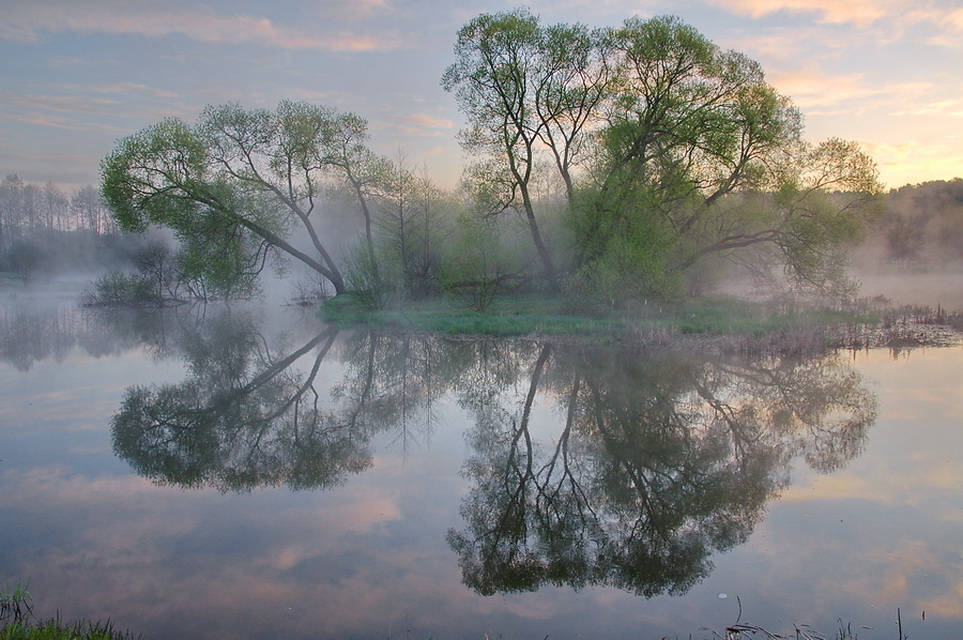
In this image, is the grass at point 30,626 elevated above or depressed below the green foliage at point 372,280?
below

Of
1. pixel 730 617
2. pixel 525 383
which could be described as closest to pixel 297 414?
pixel 525 383

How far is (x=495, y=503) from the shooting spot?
6.25m

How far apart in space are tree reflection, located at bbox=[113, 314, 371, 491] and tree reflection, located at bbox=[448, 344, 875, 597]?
6.27ft

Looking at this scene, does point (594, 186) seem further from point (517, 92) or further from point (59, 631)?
point (59, 631)

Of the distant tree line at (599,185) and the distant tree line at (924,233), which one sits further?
the distant tree line at (924,233)

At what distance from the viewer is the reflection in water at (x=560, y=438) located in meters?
5.37

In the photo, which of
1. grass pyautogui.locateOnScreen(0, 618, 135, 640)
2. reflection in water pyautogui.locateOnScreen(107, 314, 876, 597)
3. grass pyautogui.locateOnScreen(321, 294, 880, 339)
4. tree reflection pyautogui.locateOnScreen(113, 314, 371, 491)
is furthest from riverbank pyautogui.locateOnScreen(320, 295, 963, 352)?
grass pyautogui.locateOnScreen(0, 618, 135, 640)

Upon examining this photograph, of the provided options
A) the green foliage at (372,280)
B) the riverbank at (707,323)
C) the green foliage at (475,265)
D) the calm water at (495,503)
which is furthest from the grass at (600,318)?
the calm water at (495,503)

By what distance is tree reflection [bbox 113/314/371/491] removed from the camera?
24.0ft

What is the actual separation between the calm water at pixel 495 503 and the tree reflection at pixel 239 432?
0.18 ft

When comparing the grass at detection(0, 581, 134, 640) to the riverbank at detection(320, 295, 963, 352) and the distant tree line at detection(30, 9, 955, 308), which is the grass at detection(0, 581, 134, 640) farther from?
the distant tree line at detection(30, 9, 955, 308)

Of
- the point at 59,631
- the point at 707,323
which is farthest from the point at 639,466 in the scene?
the point at 707,323

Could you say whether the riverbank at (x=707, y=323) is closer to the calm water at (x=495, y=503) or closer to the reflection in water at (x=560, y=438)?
the reflection in water at (x=560, y=438)

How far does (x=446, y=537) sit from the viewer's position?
554cm
